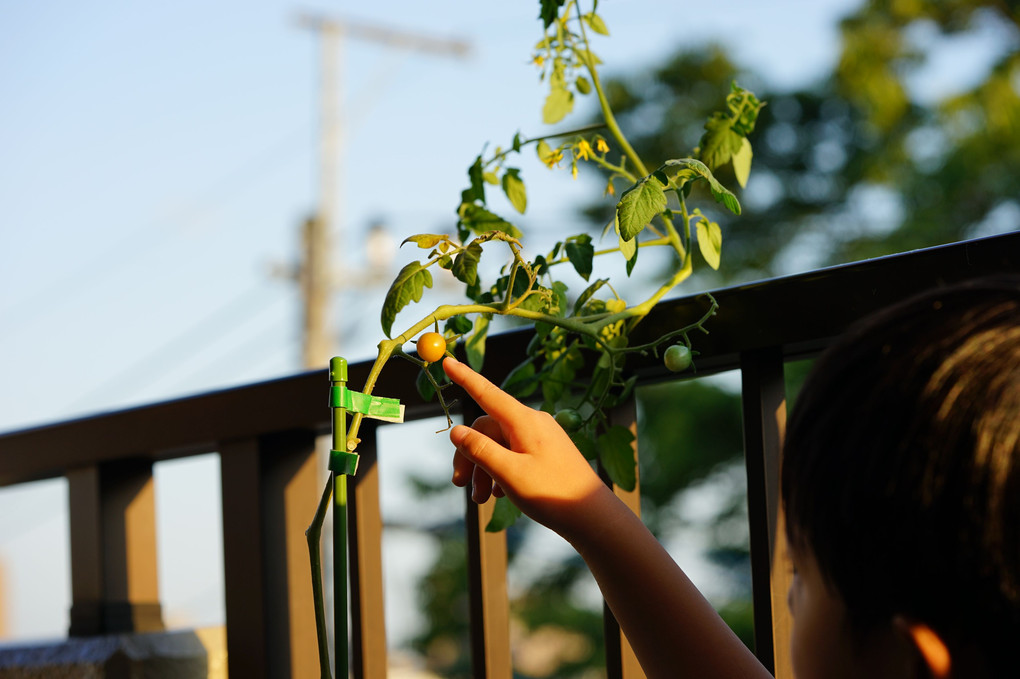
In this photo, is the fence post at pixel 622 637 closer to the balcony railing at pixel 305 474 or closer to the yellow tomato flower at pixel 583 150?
the balcony railing at pixel 305 474

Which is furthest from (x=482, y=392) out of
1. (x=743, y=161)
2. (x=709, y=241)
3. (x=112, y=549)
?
(x=112, y=549)

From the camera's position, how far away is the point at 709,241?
0.71m

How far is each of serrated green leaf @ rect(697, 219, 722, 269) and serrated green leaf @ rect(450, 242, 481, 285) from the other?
0.18 metres

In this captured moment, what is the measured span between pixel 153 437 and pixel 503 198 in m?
0.64

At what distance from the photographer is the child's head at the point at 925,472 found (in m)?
0.41

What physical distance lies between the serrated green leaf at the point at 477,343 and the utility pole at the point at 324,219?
8480mm

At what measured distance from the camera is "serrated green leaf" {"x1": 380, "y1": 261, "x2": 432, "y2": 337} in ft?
2.00

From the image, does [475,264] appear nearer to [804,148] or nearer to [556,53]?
[556,53]

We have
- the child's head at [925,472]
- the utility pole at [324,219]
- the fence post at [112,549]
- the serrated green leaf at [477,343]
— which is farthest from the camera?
the utility pole at [324,219]

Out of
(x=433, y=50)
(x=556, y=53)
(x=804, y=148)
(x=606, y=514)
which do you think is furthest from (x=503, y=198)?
(x=433, y=50)

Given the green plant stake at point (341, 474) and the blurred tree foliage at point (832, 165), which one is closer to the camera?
the green plant stake at point (341, 474)

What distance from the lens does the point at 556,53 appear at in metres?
0.83

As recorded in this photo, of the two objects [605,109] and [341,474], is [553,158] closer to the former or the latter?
[605,109]

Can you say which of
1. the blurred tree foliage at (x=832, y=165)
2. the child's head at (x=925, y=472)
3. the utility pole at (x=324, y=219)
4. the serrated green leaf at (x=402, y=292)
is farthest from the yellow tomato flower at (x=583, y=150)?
the utility pole at (x=324, y=219)
